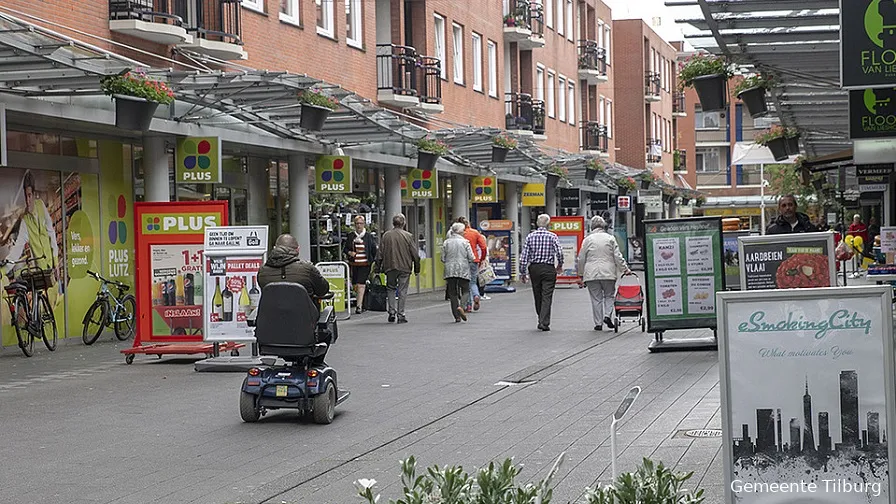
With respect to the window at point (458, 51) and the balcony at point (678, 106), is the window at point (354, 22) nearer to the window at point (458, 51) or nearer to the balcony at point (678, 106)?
the window at point (458, 51)

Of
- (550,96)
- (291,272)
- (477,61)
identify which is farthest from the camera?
(550,96)

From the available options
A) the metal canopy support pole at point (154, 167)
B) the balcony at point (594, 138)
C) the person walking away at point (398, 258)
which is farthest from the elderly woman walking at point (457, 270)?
the balcony at point (594, 138)

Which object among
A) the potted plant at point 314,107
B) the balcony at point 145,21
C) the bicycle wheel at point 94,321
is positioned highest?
the balcony at point 145,21

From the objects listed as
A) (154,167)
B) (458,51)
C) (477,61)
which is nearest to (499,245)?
(458,51)

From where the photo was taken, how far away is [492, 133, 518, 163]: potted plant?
31.4m

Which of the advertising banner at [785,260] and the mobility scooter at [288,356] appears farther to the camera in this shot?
the advertising banner at [785,260]

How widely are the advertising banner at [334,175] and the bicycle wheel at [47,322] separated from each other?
7.97 m

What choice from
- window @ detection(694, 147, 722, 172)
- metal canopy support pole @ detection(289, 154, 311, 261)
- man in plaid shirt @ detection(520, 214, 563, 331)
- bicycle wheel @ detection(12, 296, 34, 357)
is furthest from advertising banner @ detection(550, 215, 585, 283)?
window @ detection(694, 147, 722, 172)

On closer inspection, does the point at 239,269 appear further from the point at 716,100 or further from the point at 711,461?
the point at 711,461

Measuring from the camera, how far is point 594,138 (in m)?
58.1

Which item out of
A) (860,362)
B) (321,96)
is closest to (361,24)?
(321,96)

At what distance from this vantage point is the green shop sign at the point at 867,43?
8406 mm

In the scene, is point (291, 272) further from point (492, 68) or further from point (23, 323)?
point (492, 68)

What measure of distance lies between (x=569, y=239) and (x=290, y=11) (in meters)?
12.5
